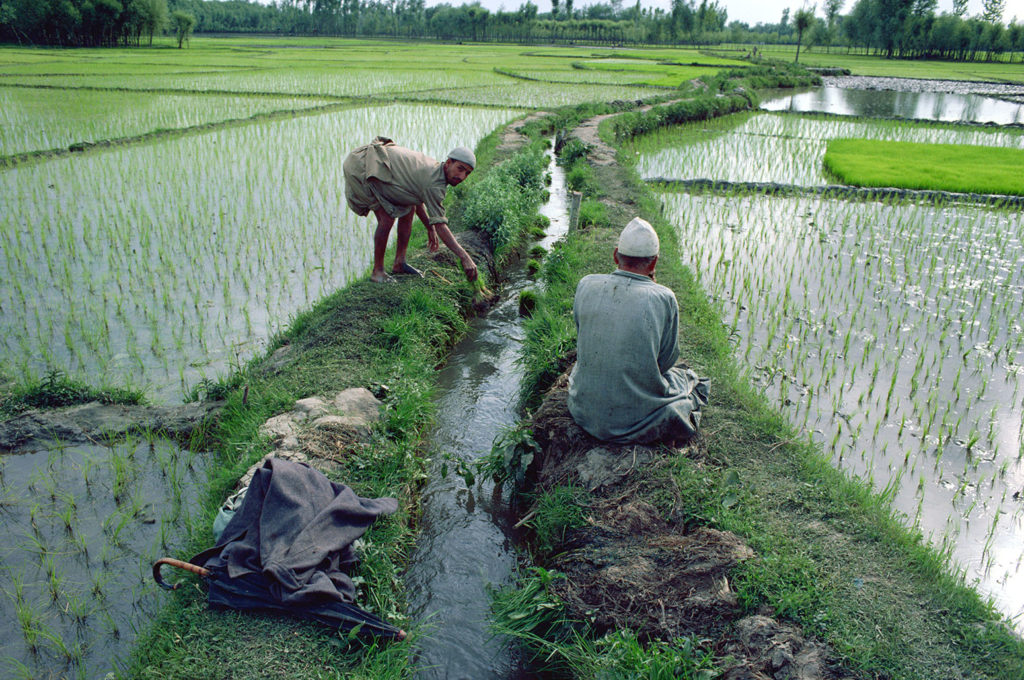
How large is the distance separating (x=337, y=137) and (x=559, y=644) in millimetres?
11837

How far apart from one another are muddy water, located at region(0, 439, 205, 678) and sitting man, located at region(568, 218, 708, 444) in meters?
2.19

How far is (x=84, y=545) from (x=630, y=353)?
283cm

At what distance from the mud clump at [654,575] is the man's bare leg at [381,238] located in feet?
9.66

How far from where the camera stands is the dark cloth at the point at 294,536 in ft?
7.98

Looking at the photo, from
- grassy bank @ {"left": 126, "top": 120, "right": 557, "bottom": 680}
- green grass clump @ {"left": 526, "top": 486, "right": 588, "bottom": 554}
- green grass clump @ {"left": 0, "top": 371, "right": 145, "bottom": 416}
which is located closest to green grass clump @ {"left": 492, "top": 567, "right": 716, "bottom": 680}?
green grass clump @ {"left": 526, "top": 486, "right": 588, "bottom": 554}

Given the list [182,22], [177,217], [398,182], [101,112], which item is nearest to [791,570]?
[398,182]

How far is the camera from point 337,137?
1253 cm

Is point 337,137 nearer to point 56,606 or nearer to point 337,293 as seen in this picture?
point 337,293

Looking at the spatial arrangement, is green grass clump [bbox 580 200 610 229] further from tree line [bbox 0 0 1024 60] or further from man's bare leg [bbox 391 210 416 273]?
tree line [bbox 0 0 1024 60]

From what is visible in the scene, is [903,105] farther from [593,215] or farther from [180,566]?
[180,566]

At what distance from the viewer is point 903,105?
22609 millimetres

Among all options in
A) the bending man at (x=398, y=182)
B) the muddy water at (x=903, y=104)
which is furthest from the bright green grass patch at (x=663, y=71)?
the bending man at (x=398, y=182)

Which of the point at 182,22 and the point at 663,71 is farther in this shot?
the point at 182,22

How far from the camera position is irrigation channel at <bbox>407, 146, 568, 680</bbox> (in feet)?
9.04
